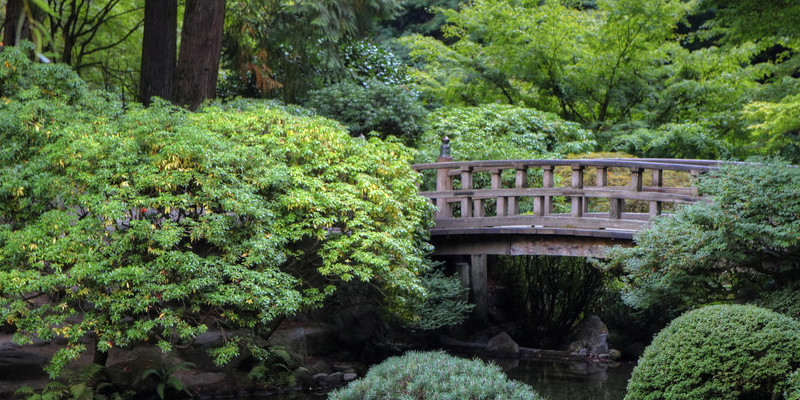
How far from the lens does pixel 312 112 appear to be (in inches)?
606

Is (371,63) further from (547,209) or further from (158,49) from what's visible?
(547,209)

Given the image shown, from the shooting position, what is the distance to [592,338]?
14.6 m

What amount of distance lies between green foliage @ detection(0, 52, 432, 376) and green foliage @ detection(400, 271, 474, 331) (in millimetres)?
1938

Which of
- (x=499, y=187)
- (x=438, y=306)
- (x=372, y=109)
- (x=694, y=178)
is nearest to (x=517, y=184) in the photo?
(x=499, y=187)

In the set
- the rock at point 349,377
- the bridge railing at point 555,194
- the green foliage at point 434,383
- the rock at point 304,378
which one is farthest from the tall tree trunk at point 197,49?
the green foliage at point 434,383

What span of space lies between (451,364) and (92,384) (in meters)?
4.83

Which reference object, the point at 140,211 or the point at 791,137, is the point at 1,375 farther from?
the point at 791,137

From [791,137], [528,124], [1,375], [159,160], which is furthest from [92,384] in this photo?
[791,137]

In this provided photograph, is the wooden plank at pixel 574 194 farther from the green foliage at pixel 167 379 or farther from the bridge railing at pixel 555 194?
the green foliage at pixel 167 379

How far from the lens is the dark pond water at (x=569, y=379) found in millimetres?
11258

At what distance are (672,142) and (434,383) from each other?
12.3 m

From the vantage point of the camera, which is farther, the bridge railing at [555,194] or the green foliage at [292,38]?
the green foliage at [292,38]

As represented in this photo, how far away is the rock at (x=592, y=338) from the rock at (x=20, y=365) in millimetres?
8979

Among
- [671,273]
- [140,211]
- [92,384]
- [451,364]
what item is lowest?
[92,384]
